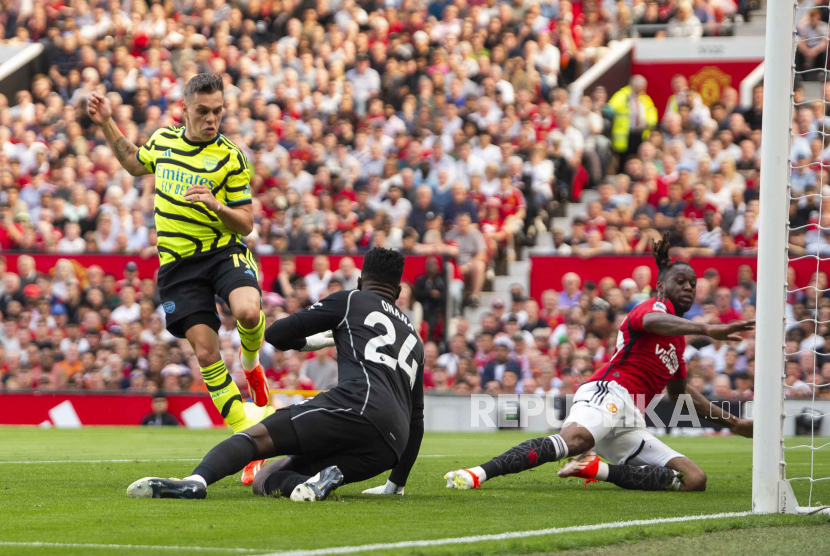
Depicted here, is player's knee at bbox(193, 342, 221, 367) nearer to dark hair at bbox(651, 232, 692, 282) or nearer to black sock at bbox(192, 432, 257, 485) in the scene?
black sock at bbox(192, 432, 257, 485)

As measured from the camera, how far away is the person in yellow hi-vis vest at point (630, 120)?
20.6 meters

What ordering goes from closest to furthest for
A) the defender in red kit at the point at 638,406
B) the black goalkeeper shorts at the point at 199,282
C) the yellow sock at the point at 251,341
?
the defender in red kit at the point at 638,406 → the black goalkeeper shorts at the point at 199,282 → the yellow sock at the point at 251,341

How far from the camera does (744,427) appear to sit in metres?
7.70

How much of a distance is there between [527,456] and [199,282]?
2.55 metres

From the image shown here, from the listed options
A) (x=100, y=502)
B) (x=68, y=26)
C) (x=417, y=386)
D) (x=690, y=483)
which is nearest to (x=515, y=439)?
(x=690, y=483)

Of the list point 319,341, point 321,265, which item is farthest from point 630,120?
point 319,341

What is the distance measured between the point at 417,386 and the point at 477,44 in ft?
52.1

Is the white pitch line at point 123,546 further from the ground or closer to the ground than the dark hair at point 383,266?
closer to the ground

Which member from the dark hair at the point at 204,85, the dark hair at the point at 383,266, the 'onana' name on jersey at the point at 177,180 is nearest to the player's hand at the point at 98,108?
the 'onana' name on jersey at the point at 177,180

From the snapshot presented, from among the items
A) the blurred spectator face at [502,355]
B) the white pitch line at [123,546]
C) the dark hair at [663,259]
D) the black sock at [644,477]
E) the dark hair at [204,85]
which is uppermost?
the dark hair at [204,85]

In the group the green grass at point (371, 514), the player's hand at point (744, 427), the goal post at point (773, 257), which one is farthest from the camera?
the player's hand at point (744, 427)

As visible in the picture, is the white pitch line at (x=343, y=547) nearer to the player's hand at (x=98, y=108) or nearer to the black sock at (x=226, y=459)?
the black sock at (x=226, y=459)

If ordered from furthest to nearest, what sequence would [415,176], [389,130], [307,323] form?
[389,130] → [415,176] → [307,323]

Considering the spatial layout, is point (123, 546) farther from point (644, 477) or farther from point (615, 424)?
point (644, 477)
